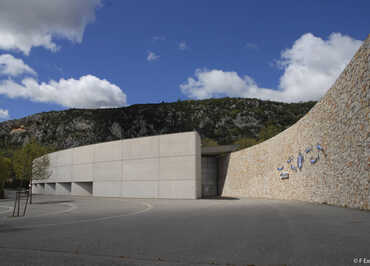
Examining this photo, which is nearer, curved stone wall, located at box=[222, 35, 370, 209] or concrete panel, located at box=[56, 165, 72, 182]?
curved stone wall, located at box=[222, 35, 370, 209]

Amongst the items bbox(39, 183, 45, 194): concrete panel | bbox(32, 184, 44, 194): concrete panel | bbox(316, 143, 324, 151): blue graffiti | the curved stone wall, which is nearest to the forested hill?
bbox(32, 184, 44, 194): concrete panel

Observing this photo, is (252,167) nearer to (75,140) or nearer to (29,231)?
(29,231)

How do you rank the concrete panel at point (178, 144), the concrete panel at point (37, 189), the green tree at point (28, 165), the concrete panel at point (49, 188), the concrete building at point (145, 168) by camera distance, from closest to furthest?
the concrete panel at point (178, 144)
the concrete building at point (145, 168)
the green tree at point (28, 165)
the concrete panel at point (49, 188)
the concrete panel at point (37, 189)

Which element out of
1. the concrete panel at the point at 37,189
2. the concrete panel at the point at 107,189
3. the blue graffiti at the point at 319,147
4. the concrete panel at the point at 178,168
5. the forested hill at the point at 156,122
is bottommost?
the concrete panel at the point at 37,189

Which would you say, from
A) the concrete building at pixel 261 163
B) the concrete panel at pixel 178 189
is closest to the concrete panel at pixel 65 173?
the concrete building at pixel 261 163

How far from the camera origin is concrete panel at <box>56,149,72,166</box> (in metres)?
38.2

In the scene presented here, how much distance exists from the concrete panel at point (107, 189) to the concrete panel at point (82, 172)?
6.05 feet

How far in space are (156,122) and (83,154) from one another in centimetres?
7488

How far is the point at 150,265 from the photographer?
479cm

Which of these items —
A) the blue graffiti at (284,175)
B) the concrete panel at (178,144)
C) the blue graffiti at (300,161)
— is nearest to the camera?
the blue graffiti at (300,161)

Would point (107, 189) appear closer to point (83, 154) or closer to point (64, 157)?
point (83, 154)

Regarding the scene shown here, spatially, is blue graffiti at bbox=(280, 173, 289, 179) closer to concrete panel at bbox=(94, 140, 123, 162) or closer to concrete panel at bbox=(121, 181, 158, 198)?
concrete panel at bbox=(121, 181, 158, 198)

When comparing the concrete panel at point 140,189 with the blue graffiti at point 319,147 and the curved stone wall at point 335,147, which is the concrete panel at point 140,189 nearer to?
the curved stone wall at point 335,147

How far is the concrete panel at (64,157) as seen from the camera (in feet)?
125
